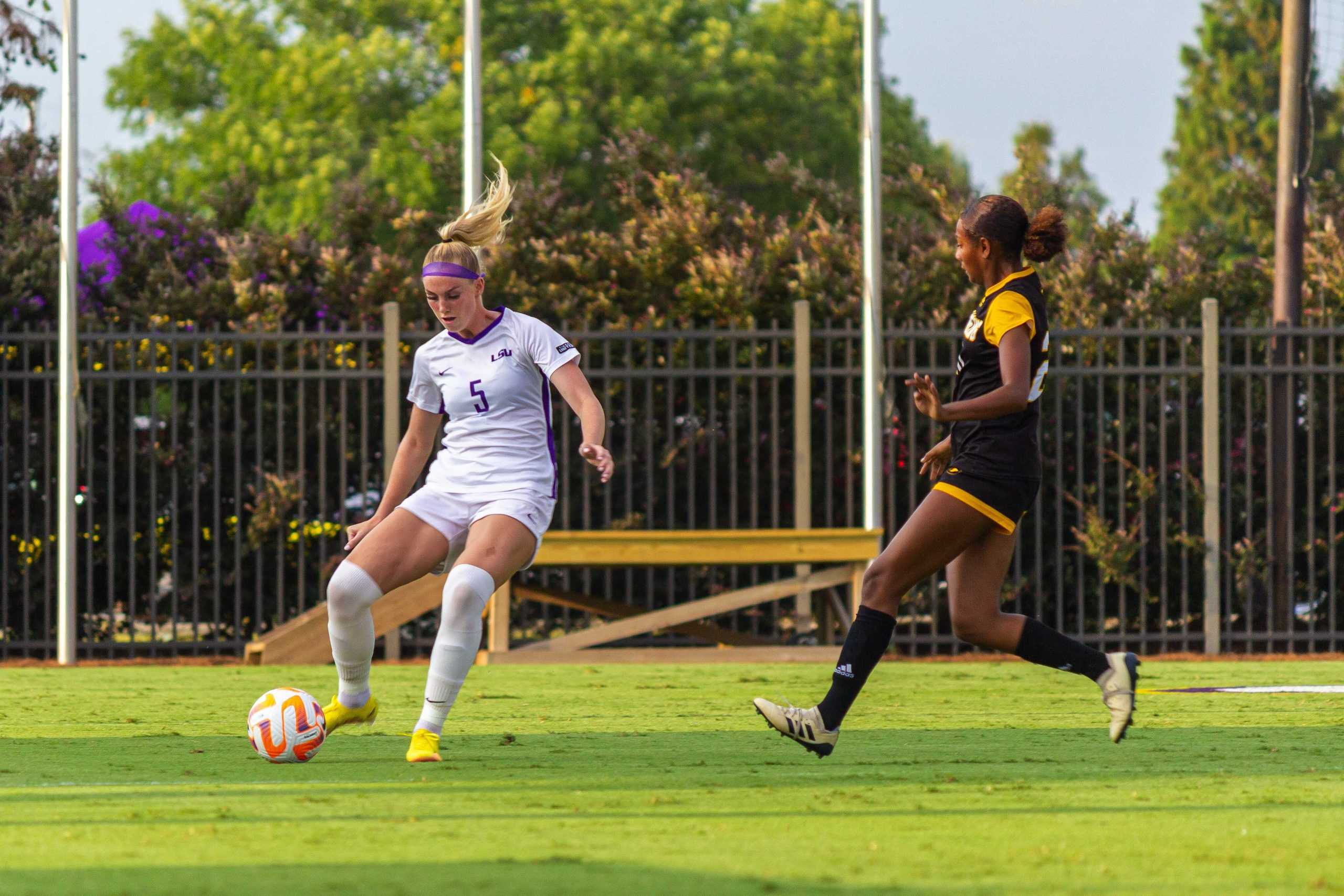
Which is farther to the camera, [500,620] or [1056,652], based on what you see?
[500,620]

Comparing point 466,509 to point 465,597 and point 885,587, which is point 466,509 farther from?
point 885,587

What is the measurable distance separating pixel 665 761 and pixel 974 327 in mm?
1801

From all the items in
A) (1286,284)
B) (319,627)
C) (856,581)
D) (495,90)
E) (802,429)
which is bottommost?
(319,627)

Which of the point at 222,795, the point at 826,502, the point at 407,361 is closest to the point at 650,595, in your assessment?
the point at 826,502

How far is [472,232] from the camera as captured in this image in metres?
6.17

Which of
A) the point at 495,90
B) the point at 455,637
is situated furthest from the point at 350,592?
the point at 495,90

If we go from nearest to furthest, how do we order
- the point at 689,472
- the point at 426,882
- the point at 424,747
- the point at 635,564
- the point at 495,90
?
1. the point at 426,882
2. the point at 424,747
3. the point at 635,564
4. the point at 689,472
5. the point at 495,90

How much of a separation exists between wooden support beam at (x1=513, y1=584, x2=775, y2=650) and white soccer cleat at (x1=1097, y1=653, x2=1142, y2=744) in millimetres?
5410

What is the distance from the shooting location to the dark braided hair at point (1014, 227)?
5848 millimetres

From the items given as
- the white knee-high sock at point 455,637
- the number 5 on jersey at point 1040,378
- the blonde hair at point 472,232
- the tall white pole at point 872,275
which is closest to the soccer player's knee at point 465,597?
the white knee-high sock at point 455,637

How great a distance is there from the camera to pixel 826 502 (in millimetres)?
11648

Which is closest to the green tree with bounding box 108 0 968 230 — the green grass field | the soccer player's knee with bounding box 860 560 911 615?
the green grass field

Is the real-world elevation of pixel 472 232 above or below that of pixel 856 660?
above

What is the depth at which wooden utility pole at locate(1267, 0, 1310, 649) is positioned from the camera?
11.4m
